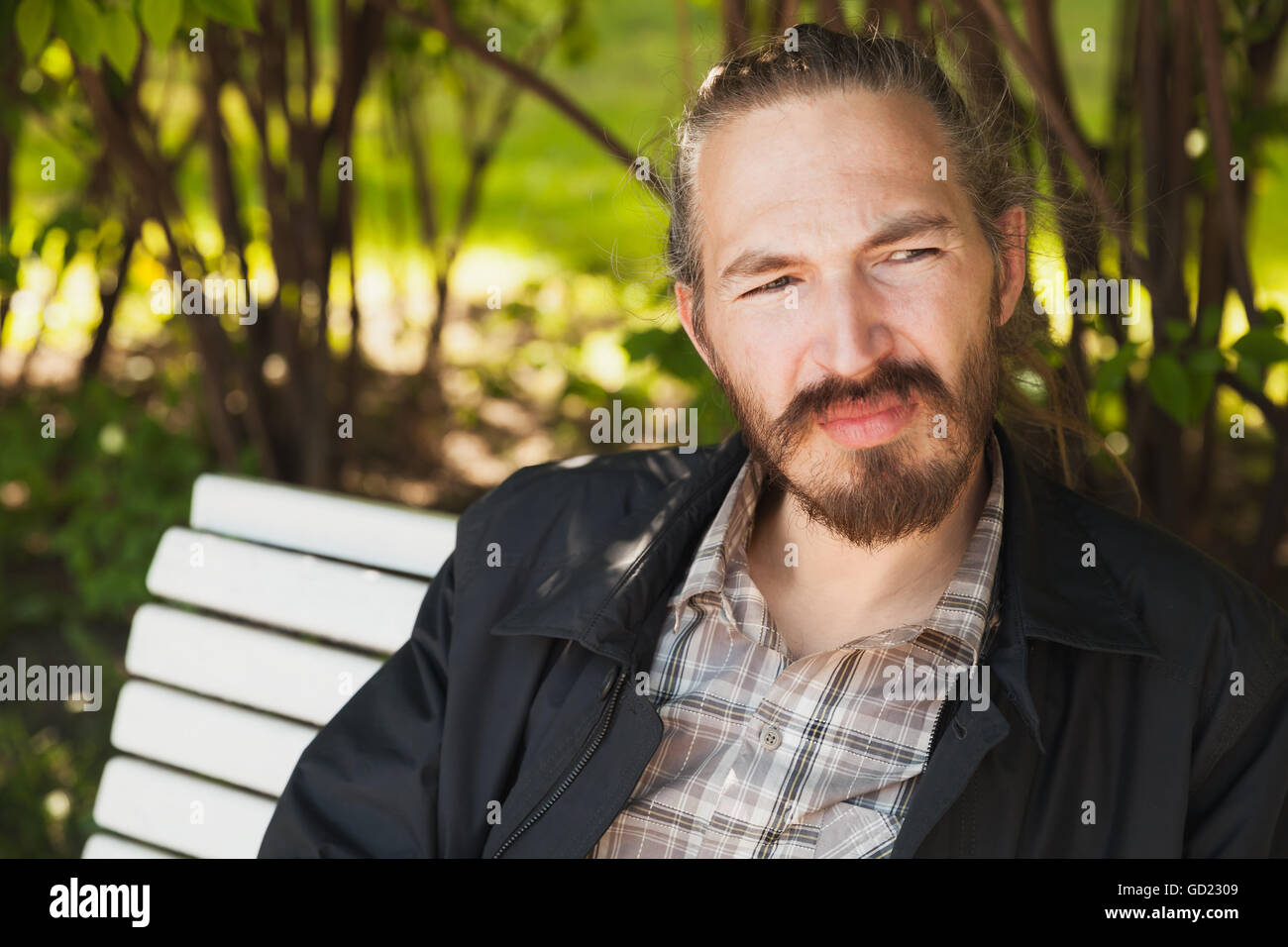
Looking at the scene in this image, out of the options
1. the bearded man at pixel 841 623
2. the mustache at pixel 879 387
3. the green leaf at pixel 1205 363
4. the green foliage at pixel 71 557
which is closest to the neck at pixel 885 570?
the bearded man at pixel 841 623

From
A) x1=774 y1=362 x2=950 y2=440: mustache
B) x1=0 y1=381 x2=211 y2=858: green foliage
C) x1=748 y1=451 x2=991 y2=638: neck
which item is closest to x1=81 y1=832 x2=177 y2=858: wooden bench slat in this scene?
A: x1=0 y1=381 x2=211 y2=858: green foliage

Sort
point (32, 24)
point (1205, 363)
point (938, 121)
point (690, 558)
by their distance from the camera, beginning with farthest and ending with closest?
point (1205, 363) < point (32, 24) < point (690, 558) < point (938, 121)

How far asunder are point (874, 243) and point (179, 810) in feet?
5.46

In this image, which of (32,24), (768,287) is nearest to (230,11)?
(32,24)

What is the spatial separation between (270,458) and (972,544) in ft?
10.0

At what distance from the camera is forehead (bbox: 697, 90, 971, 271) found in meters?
1.83

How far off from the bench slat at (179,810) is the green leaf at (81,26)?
1.33 metres

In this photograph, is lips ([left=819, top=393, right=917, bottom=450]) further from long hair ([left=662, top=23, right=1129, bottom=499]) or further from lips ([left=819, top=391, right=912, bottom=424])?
long hair ([left=662, top=23, right=1129, bottom=499])

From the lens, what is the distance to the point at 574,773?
1.90 m

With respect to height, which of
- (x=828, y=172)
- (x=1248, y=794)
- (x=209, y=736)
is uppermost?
(x=828, y=172)

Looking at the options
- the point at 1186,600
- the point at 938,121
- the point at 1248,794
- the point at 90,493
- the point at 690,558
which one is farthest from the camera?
the point at 90,493

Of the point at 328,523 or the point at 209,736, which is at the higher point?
the point at 328,523

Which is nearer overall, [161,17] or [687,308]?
[161,17]

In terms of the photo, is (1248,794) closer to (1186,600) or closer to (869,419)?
(1186,600)
